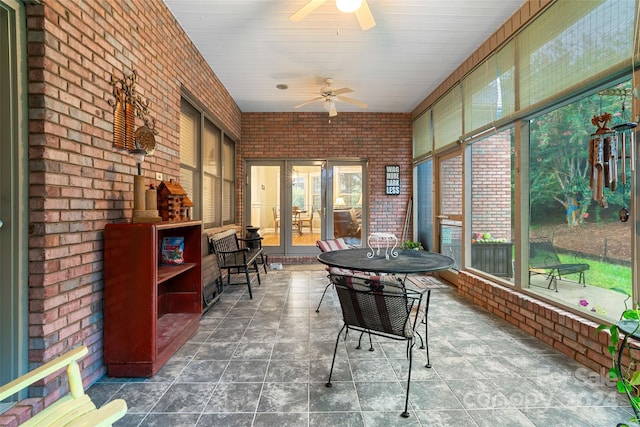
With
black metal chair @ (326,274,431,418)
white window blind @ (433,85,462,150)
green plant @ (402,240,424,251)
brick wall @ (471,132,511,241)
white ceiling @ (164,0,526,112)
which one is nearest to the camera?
black metal chair @ (326,274,431,418)

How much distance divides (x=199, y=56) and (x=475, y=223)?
4281 mm

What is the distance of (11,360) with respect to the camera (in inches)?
61.9

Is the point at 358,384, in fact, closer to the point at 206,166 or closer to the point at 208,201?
the point at 208,201

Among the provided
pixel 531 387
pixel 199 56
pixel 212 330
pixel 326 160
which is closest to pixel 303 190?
pixel 326 160

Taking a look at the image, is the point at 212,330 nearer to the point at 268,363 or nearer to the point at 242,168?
the point at 268,363

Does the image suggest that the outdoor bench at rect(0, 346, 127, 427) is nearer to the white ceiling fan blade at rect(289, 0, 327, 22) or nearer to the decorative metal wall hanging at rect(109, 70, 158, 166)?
the decorative metal wall hanging at rect(109, 70, 158, 166)

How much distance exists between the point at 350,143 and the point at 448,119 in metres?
2.09

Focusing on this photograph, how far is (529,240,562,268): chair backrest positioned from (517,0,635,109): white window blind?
1.34 metres

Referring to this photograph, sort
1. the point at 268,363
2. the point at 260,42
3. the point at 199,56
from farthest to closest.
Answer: the point at 199,56, the point at 260,42, the point at 268,363

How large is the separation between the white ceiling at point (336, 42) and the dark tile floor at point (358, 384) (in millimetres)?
3160

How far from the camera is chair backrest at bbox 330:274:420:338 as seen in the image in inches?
70.6

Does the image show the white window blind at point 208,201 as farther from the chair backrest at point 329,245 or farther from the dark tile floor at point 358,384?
the dark tile floor at point 358,384

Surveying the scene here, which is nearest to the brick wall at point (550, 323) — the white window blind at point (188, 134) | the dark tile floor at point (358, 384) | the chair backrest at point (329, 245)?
the dark tile floor at point (358, 384)

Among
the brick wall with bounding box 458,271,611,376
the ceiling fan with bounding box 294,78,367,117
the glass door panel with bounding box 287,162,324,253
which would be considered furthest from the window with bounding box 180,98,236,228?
the brick wall with bounding box 458,271,611,376
